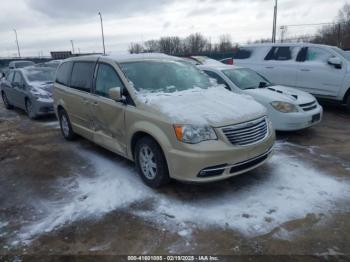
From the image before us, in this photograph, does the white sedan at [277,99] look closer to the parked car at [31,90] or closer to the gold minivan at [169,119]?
the gold minivan at [169,119]

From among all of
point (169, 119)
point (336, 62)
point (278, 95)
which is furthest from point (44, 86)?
point (336, 62)

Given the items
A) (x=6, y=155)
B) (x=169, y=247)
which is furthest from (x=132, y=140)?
(x=6, y=155)

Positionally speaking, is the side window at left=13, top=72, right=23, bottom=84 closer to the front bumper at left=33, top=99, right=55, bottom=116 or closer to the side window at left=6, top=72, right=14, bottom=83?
the side window at left=6, top=72, right=14, bottom=83

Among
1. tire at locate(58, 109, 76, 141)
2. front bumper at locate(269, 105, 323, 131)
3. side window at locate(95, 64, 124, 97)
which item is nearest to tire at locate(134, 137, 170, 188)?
side window at locate(95, 64, 124, 97)

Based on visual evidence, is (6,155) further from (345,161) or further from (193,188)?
(345,161)

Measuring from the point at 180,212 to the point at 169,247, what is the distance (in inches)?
25.3

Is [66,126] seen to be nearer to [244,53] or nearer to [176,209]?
[176,209]

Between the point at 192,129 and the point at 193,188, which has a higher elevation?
the point at 192,129

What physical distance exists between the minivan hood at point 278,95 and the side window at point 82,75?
321 cm

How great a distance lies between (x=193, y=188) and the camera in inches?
168

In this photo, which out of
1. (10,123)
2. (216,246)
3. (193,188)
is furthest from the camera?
(10,123)

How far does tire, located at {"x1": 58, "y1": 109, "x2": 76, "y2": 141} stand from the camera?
6.50 m

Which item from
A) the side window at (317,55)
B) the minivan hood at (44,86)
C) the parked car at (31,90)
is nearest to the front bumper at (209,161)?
the side window at (317,55)

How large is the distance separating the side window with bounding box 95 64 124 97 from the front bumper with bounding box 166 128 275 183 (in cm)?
160
